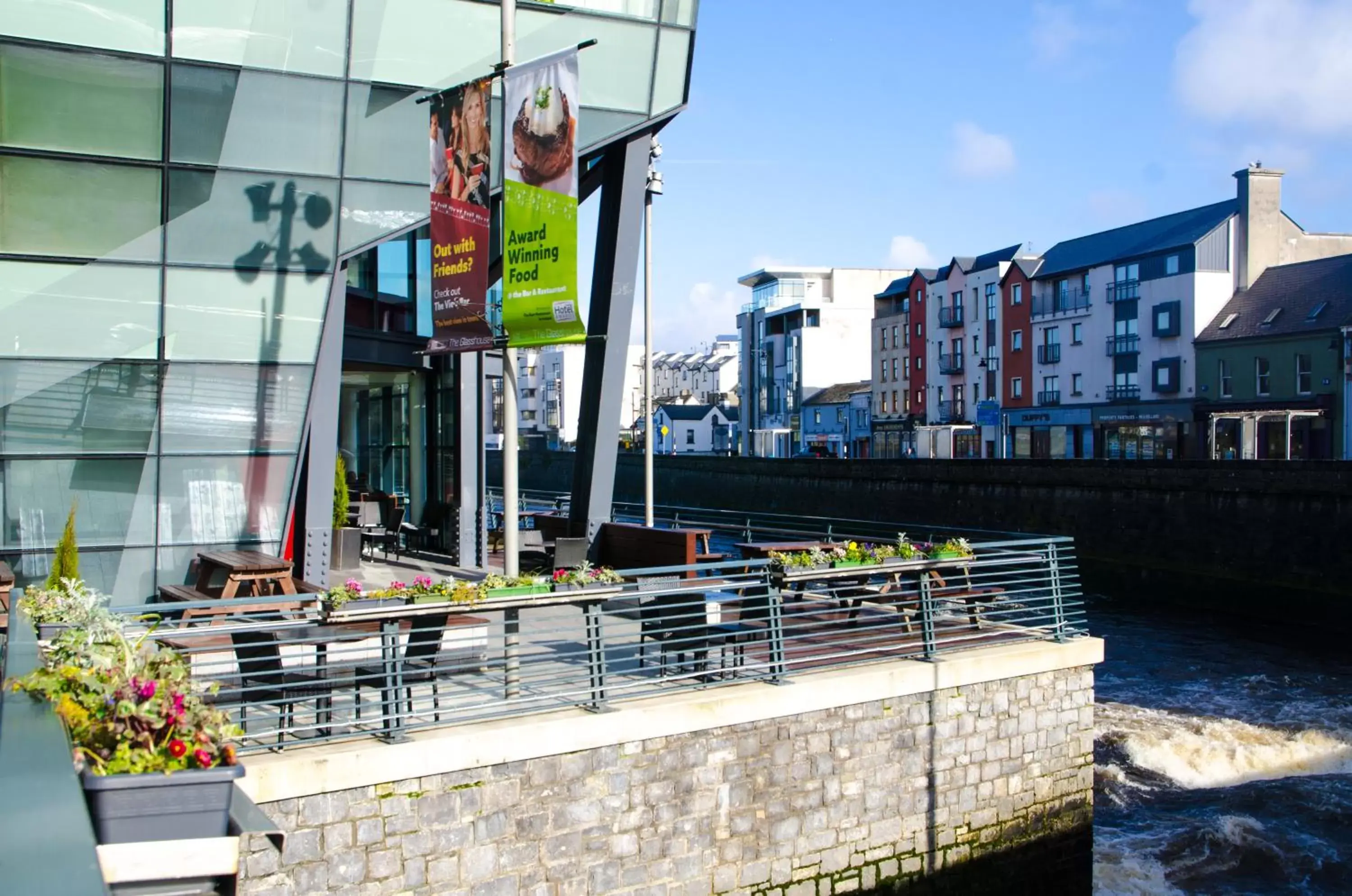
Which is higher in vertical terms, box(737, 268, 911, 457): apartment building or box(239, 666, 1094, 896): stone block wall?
box(737, 268, 911, 457): apartment building

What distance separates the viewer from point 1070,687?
11.8 m

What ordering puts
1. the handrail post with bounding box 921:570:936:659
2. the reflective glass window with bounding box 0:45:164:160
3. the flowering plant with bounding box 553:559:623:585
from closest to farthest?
the flowering plant with bounding box 553:559:623:585 → the handrail post with bounding box 921:570:936:659 → the reflective glass window with bounding box 0:45:164:160

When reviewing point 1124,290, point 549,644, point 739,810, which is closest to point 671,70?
point 549,644

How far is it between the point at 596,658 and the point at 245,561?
5367 mm

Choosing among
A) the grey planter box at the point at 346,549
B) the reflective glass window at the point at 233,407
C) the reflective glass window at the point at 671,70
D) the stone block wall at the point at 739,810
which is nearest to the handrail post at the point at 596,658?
the stone block wall at the point at 739,810

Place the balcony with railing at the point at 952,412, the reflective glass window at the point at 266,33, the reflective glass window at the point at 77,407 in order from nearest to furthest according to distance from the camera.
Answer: the reflective glass window at the point at 77,407
the reflective glass window at the point at 266,33
the balcony with railing at the point at 952,412

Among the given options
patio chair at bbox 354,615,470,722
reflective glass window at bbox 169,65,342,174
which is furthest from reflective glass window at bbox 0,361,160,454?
patio chair at bbox 354,615,470,722

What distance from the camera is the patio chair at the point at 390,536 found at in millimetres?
20469

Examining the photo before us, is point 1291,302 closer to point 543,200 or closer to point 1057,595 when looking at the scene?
point 1057,595

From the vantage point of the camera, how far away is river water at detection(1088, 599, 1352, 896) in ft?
43.0

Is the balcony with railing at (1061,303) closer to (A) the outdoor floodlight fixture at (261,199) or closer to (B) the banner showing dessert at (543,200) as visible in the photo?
(A) the outdoor floodlight fixture at (261,199)

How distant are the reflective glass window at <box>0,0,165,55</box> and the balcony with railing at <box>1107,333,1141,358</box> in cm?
5763

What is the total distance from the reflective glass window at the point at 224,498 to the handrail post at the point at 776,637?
22.8 feet

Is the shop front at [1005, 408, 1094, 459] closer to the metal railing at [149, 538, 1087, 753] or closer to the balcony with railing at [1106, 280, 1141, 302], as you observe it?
the balcony with railing at [1106, 280, 1141, 302]
